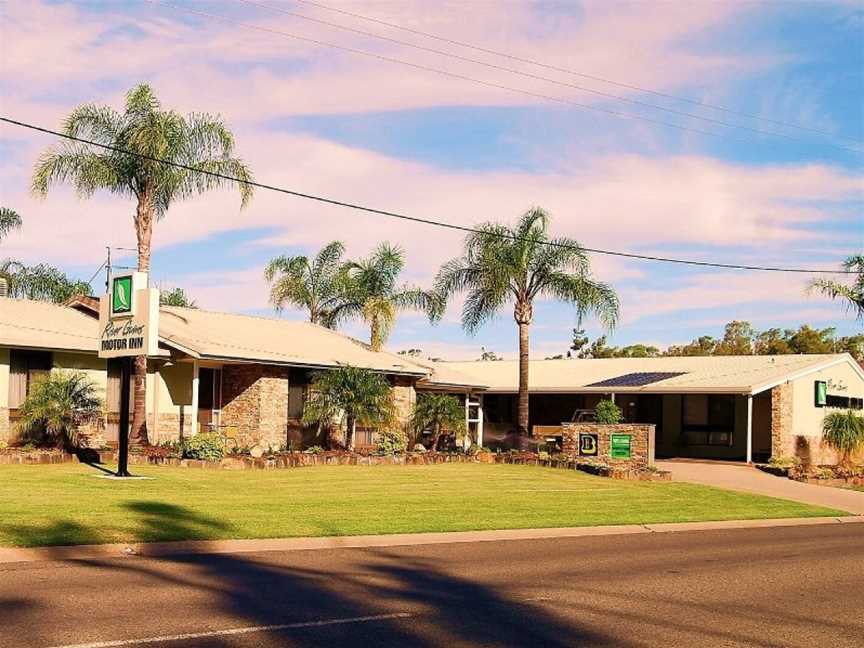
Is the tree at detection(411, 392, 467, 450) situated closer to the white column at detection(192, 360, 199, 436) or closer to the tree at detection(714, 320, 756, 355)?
the white column at detection(192, 360, 199, 436)

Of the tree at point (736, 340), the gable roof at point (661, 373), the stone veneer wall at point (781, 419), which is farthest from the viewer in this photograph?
the tree at point (736, 340)

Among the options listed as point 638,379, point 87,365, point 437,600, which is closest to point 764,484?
point 638,379

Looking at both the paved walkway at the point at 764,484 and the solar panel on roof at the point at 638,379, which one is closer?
the paved walkway at the point at 764,484

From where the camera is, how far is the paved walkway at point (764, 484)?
28.0 m

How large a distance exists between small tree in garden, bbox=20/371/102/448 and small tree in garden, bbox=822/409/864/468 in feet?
84.5

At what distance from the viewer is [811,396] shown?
40250 millimetres

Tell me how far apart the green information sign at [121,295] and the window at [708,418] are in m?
25.8

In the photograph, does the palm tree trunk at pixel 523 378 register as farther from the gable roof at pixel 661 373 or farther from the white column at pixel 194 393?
the white column at pixel 194 393

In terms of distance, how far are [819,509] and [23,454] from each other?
1792 centimetres

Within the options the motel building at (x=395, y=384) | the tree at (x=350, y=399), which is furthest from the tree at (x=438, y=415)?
the tree at (x=350, y=399)

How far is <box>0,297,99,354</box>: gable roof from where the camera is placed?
27422 millimetres

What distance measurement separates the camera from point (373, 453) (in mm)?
30688

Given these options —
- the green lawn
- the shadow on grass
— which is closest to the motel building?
the green lawn

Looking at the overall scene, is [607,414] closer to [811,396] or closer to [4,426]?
[811,396]
